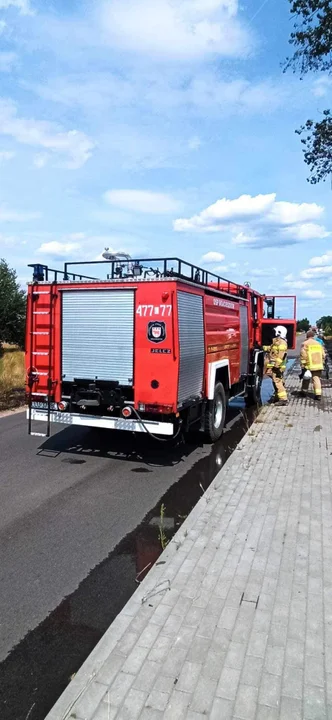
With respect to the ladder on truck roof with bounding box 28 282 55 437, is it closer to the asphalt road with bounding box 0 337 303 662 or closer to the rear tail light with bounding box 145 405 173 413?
the asphalt road with bounding box 0 337 303 662

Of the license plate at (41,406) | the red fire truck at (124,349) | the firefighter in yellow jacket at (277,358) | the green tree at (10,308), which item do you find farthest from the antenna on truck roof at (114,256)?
the green tree at (10,308)

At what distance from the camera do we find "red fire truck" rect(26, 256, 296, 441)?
6492 millimetres

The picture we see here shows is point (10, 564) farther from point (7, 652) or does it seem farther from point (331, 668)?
point (331, 668)

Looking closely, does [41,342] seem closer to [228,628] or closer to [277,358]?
[228,628]

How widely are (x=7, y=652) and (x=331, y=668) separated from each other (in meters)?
1.88

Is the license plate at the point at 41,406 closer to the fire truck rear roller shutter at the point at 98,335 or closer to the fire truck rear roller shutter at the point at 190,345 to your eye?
the fire truck rear roller shutter at the point at 98,335

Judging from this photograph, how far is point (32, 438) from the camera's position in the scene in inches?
332

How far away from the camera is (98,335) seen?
6.97 m

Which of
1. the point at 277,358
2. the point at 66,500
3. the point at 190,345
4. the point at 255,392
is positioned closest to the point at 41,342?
the point at 190,345

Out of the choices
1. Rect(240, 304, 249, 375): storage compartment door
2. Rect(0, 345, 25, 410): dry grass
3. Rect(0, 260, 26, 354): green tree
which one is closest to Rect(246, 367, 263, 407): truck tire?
Rect(240, 304, 249, 375): storage compartment door

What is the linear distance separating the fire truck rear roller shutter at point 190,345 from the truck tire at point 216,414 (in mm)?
706

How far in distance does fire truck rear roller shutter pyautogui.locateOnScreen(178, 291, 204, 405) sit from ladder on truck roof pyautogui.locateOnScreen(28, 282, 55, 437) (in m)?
2.00

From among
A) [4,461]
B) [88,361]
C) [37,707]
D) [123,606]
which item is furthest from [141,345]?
[37,707]

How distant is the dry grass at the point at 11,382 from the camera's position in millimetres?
12383
